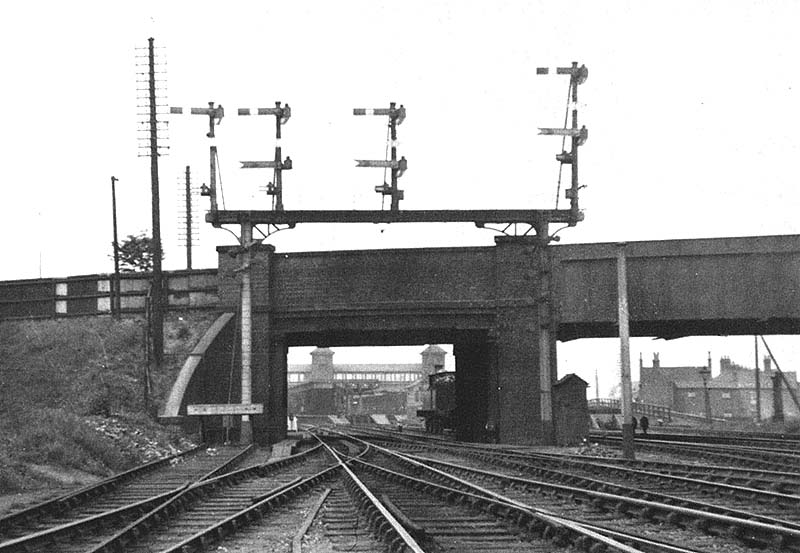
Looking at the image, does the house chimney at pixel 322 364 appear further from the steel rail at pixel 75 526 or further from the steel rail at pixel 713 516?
the steel rail at pixel 713 516

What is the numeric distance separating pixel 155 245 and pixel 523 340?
40.5 ft

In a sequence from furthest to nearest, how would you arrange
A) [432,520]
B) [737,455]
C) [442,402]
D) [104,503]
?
[442,402], [737,455], [104,503], [432,520]

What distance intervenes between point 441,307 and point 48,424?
1326 cm

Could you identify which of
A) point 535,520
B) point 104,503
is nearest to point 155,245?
point 104,503

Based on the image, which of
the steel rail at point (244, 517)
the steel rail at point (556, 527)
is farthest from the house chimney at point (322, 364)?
the steel rail at point (556, 527)

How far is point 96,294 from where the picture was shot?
1394 inches

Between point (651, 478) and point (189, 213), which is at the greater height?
point (189, 213)

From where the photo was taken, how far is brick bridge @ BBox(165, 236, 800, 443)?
2923 cm

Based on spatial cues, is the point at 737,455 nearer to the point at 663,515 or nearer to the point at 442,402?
the point at 663,515

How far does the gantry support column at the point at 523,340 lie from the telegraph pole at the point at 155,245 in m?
11.2

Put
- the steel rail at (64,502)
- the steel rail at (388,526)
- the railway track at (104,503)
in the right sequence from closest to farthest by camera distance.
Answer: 1. the steel rail at (388,526)
2. the railway track at (104,503)
3. the steel rail at (64,502)

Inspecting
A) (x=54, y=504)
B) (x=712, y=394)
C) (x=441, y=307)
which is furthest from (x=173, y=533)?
(x=712, y=394)

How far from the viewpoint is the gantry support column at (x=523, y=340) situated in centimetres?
3003

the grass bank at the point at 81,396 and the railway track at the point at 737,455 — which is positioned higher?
the grass bank at the point at 81,396
